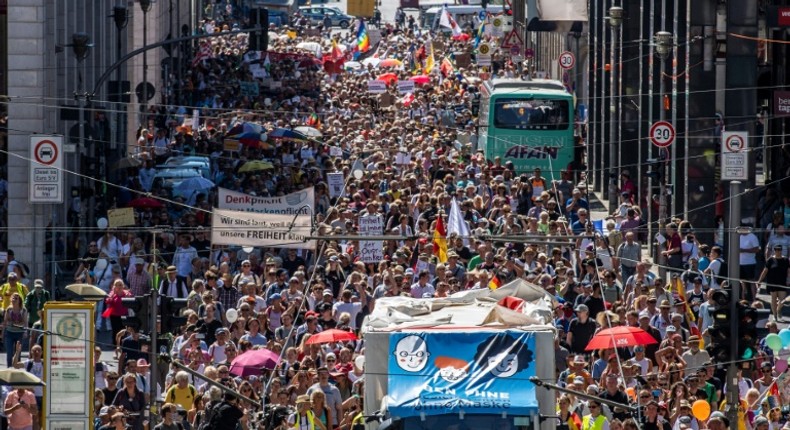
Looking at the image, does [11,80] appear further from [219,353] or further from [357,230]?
[219,353]

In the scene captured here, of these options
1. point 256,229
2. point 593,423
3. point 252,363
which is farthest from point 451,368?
point 256,229

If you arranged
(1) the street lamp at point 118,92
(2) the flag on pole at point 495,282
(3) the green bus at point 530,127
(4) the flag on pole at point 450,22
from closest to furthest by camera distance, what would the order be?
(2) the flag on pole at point 495,282 < (1) the street lamp at point 118,92 < (3) the green bus at point 530,127 < (4) the flag on pole at point 450,22

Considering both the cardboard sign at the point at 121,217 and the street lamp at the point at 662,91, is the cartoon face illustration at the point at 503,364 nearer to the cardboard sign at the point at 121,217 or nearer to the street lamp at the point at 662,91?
the cardboard sign at the point at 121,217

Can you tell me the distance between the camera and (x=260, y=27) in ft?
139

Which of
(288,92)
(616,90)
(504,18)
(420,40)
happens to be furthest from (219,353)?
(420,40)

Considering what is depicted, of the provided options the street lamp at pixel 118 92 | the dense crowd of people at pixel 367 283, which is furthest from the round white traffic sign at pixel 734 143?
the street lamp at pixel 118 92

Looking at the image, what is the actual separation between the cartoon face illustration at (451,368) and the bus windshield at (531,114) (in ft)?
97.3

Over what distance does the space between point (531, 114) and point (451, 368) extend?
99.3 ft

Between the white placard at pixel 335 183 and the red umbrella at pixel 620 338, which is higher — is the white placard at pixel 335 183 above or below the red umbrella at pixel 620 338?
above

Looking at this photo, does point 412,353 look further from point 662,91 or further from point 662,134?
point 662,91

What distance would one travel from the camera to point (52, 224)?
39.4 m

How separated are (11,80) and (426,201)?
1048cm

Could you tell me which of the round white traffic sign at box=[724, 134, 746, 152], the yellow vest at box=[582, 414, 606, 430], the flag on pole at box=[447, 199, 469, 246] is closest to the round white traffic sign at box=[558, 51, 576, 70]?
the round white traffic sign at box=[724, 134, 746, 152]

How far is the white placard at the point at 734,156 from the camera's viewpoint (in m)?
29.2
